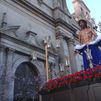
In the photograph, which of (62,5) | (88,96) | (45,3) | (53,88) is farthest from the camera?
(62,5)

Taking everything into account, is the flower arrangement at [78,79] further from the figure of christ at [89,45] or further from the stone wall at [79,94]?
the figure of christ at [89,45]

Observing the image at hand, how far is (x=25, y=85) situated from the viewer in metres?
8.41

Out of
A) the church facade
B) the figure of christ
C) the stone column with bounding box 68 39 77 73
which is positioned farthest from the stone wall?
the stone column with bounding box 68 39 77 73

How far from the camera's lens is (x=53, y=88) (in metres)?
4.63

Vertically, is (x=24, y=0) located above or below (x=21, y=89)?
above

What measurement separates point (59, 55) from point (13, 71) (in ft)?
17.0

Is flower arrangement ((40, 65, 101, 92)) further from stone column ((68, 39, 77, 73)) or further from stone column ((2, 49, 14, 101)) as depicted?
stone column ((68, 39, 77, 73))

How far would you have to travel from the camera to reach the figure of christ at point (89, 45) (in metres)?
6.04

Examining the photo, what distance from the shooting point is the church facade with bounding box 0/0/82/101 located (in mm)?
8400

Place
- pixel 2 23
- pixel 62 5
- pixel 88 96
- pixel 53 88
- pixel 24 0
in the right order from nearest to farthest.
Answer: pixel 88 96, pixel 53 88, pixel 2 23, pixel 24 0, pixel 62 5

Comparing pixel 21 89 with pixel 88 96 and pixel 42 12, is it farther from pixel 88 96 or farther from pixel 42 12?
pixel 42 12

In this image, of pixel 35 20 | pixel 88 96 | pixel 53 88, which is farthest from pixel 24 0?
pixel 88 96

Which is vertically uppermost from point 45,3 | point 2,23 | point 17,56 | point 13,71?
point 45,3

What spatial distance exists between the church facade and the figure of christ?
176 cm
